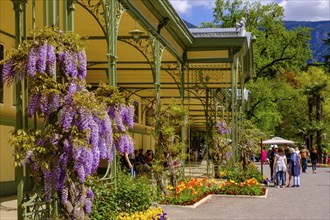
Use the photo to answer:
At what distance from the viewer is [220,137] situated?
2589cm

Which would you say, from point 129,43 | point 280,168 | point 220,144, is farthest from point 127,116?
point 220,144

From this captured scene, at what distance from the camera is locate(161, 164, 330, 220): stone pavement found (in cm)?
1376

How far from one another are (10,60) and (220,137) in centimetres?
1959

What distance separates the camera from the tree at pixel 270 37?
61969 mm

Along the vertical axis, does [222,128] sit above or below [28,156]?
above

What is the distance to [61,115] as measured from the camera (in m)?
6.61

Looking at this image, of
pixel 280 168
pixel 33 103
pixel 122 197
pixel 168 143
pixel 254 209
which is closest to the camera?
pixel 33 103

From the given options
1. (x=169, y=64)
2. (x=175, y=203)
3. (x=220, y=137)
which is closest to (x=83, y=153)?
(x=175, y=203)

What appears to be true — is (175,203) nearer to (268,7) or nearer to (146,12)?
(146,12)

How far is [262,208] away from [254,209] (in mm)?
Answer: 446

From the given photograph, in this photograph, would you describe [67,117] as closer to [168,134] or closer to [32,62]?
[32,62]

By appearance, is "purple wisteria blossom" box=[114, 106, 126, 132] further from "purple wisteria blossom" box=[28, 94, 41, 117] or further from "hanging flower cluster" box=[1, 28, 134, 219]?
"purple wisteria blossom" box=[28, 94, 41, 117]

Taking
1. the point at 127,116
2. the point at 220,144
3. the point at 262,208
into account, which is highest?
the point at 127,116

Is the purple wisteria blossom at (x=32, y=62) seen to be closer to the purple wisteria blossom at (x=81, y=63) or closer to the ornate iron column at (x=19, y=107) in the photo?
the ornate iron column at (x=19, y=107)
